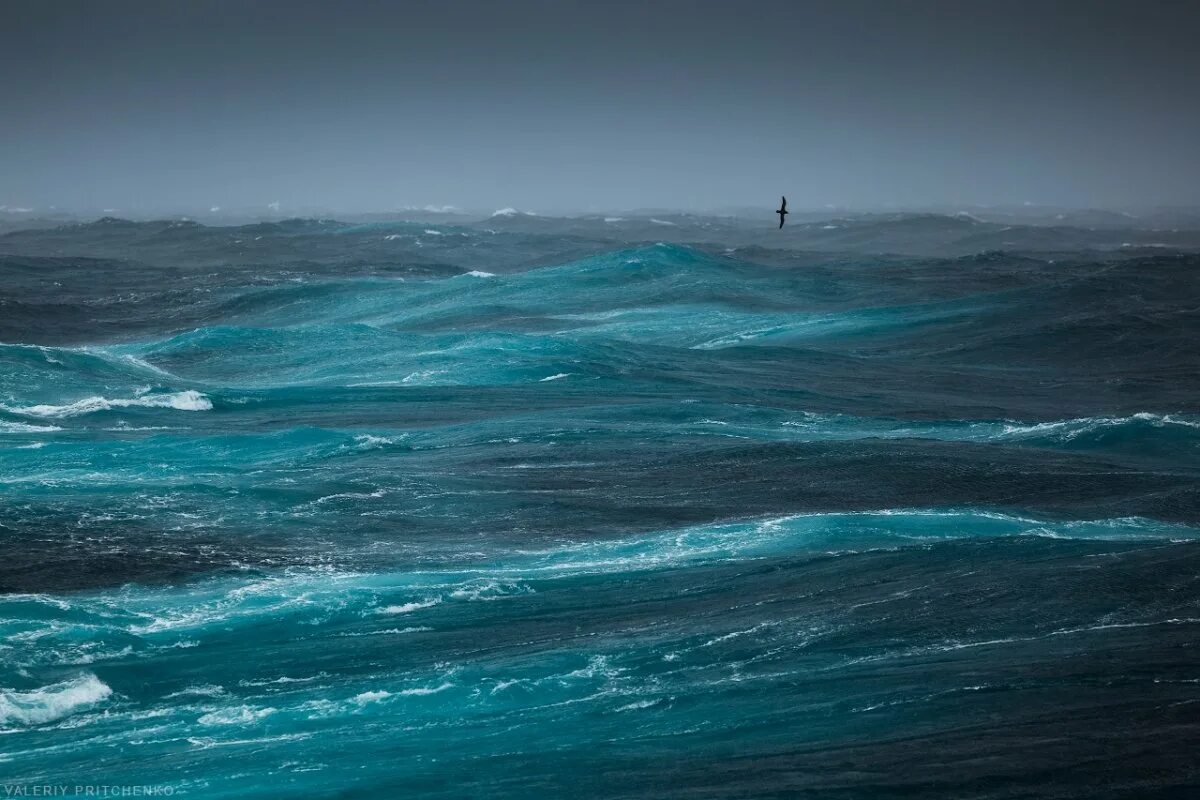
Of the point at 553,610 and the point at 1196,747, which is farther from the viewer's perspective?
the point at 553,610

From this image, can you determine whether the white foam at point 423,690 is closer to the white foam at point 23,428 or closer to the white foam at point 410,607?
the white foam at point 410,607

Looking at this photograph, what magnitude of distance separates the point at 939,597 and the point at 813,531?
317 cm

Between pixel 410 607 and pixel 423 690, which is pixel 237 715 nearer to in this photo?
pixel 423 690

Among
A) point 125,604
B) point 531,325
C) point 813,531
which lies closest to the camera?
point 125,604

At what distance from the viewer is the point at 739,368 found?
1331 inches

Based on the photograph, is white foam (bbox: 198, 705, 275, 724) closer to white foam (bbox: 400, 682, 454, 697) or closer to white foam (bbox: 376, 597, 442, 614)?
white foam (bbox: 400, 682, 454, 697)

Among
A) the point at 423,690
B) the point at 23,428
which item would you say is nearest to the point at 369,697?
the point at 423,690

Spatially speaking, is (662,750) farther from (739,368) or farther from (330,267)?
(330,267)

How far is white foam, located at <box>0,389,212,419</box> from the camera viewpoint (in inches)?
1033

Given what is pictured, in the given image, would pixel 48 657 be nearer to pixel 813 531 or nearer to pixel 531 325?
pixel 813 531

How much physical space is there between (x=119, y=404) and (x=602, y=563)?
49.2 ft

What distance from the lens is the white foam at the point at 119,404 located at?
26250mm

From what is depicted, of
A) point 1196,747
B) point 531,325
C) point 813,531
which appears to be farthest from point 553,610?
point 531,325

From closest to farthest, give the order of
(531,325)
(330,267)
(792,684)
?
(792,684) → (531,325) → (330,267)
